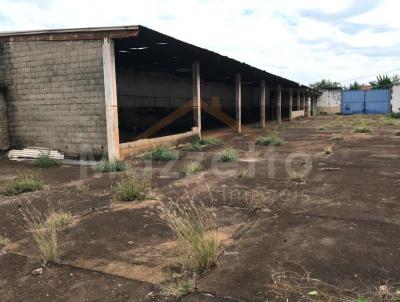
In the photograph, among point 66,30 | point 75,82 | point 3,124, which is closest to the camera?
point 66,30

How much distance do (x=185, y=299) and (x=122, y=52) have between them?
12031 mm

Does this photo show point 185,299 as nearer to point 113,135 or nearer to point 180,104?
point 113,135

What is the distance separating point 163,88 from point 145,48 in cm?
810

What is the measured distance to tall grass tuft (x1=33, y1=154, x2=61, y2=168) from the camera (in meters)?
10.8

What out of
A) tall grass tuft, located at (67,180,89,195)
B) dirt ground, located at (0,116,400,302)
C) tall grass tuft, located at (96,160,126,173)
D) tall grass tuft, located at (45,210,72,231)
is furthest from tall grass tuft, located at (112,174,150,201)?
tall grass tuft, located at (96,160,126,173)

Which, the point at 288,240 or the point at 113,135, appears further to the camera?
the point at 113,135

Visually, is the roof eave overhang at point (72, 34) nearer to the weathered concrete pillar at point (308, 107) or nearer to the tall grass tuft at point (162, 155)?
the tall grass tuft at point (162, 155)

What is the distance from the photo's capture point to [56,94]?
457 inches

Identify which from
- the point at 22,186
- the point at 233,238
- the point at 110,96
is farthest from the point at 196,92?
the point at 233,238

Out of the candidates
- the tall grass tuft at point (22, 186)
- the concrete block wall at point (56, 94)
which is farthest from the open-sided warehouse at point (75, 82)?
the tall grass tuft at point (22, 186)

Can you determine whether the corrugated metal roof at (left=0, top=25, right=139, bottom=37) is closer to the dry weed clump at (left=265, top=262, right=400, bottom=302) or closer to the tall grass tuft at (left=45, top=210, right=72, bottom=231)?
the tall grass tuft at (left=45, top=210, right=72, bottom=231)

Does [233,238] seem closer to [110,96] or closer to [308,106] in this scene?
[110,96]

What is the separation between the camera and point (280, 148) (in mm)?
13609

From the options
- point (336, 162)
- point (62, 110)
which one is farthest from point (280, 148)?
point (62, 110)
